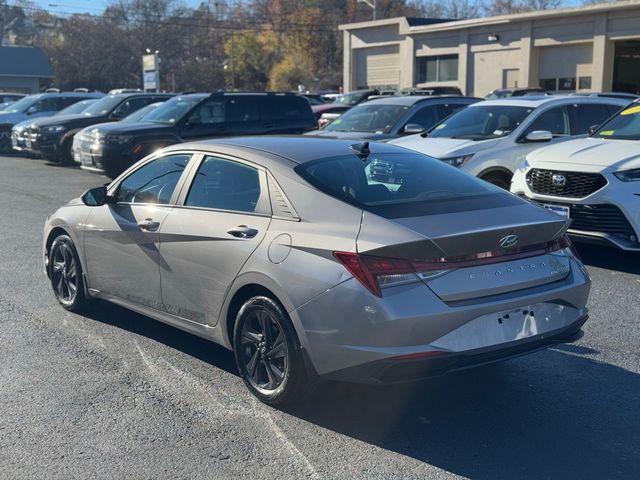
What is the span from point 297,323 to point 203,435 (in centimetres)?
81

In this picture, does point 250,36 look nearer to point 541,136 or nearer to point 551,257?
point 541,136

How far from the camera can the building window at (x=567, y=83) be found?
34188 mm

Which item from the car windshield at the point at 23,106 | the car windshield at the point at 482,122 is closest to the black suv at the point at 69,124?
the car windshield at the point at 23,106

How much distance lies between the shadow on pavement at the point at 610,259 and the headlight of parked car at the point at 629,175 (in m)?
0.82

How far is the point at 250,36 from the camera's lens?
77.9m

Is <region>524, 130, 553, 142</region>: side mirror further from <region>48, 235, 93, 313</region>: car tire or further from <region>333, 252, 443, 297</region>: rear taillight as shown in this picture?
<region>333, 252, 443, 297</region>: rear taillight

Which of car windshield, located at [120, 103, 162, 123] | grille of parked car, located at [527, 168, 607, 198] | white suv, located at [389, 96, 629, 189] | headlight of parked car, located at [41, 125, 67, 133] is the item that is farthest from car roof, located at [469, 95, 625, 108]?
headlight of parked car, located at [41, 125, 67, 133]

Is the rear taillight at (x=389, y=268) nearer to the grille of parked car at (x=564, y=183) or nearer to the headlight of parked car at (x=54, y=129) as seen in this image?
the grille of parked car at (x=564, y=183)

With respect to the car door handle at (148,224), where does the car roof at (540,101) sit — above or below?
above

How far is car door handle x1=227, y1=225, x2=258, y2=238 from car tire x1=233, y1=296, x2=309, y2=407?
40cm

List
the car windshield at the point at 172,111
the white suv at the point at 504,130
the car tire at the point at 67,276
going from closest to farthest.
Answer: the car tire at the point at 67,276 < the white suv at the point at 504,130 < the car windshield at the point at 172,111

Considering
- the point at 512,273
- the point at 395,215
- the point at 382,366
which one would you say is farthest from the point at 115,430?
the point at 512,273

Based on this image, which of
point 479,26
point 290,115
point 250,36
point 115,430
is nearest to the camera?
point 115,430

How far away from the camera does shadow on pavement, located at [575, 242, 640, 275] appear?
28.4 feet
